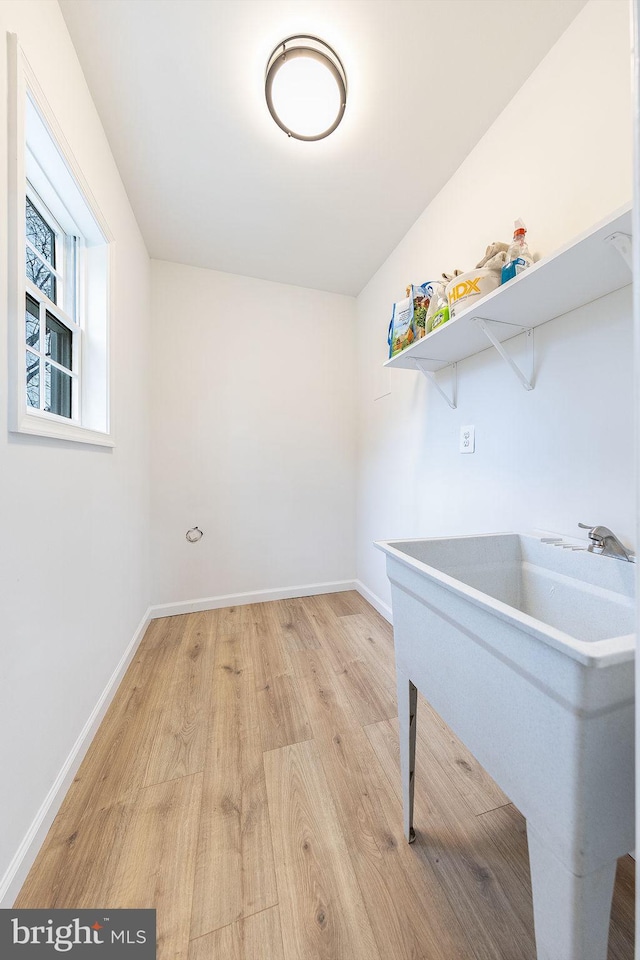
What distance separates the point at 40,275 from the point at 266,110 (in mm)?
1118

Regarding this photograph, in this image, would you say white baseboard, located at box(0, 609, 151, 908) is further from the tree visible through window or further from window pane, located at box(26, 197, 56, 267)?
window pane, located at box(26, 197, 56, 267)

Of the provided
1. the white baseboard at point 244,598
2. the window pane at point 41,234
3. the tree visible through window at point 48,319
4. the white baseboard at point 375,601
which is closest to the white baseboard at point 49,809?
the white baseboard at point 244,598

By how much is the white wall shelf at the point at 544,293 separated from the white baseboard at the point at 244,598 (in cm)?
198

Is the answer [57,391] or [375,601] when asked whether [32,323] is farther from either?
[375,601]

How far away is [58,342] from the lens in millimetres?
1382

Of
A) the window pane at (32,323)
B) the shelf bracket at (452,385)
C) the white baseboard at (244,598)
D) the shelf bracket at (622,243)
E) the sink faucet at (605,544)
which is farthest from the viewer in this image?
the white baseboard at (244,598)

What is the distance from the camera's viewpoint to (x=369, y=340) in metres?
2.58

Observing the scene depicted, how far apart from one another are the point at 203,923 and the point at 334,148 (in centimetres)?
264

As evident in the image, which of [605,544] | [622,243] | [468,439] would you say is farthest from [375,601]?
[622,243]

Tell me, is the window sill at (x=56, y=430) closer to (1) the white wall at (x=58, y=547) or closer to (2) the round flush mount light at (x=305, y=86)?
(1) the white wall at (x=58, y=547)

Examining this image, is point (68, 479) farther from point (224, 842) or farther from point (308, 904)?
point (308, 904)

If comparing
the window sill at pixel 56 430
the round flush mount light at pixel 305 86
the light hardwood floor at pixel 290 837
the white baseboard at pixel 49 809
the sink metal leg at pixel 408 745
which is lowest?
the light hardwood floor at pixel 290 837

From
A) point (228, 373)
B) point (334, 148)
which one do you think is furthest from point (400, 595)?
point (228, 373)

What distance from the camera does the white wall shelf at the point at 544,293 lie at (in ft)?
2.53
